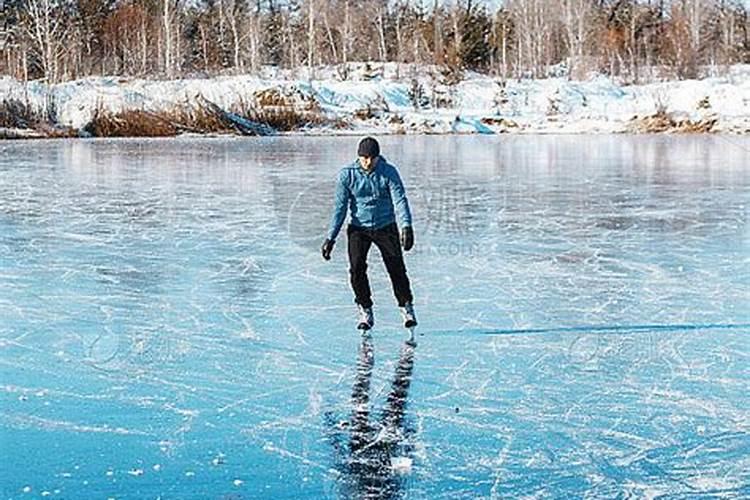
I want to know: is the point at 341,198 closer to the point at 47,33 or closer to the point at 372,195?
the point at 372,195

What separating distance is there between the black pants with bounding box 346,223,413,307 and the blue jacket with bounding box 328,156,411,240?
6 centimetres

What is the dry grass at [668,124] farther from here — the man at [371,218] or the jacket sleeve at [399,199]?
the jacket sleeve at [399,199]

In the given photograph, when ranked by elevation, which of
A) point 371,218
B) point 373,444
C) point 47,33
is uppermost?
point 47,33

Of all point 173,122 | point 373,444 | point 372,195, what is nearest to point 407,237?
point 372,195

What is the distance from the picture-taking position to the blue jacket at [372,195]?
608 centimetres

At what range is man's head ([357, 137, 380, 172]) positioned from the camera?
235 inches

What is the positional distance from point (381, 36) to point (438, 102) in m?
11.7

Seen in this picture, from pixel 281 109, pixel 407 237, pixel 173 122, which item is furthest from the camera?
pixel 281 109

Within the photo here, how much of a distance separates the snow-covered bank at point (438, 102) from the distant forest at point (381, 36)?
4.63 metres

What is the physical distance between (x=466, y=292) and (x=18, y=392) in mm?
3313

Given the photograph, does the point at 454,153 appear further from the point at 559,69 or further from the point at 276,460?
the point at 559,69

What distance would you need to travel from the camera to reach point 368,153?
19.6 feet

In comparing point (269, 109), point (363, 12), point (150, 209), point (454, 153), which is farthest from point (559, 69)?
point (150, 209)

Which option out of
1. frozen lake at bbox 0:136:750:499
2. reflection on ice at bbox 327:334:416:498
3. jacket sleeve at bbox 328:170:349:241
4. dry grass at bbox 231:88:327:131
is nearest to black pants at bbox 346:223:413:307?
jacket sleeve at bbox 328:170:349:241
